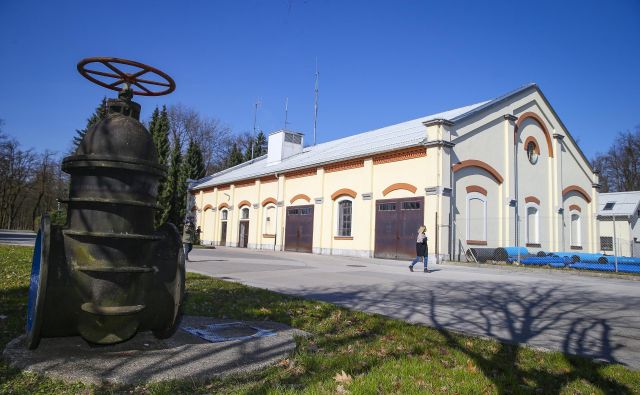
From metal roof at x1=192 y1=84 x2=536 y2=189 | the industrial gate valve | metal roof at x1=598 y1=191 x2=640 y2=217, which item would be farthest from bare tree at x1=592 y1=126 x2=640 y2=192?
the industrial gate valve

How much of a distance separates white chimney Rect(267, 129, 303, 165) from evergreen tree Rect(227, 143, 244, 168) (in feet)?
69.9

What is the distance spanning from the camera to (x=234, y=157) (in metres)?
56.4

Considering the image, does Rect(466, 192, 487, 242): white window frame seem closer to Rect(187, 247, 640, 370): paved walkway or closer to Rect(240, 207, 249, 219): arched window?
Rect(187, 247, 640, 370): paved walkway

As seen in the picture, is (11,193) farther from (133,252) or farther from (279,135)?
(133,252)

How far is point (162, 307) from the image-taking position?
4355mm

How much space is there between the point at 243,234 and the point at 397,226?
1622 cm

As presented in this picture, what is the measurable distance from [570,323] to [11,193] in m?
62.1

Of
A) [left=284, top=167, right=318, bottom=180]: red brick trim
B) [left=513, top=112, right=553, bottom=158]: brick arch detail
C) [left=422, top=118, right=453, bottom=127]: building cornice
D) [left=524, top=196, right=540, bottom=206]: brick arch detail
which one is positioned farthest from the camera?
[left=284, top=167, right=318, bottom=180]: red brick trim

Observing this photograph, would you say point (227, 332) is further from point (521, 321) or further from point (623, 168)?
point (623, 168)

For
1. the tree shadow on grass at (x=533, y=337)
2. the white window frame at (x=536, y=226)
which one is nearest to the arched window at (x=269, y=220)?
the white window frame at (x=536, y=226)

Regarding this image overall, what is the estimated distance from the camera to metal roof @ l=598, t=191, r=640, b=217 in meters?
38.0

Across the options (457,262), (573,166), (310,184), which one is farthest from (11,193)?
(573,166)

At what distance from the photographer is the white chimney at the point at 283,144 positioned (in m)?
34.9

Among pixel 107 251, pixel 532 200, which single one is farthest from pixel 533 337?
pixel 532 200
